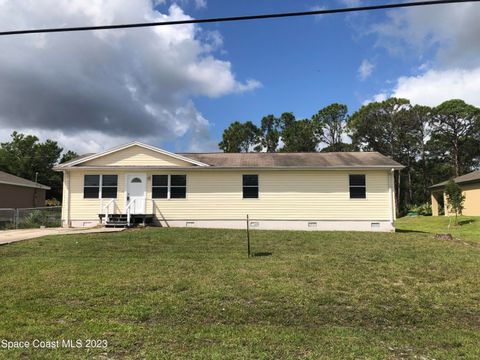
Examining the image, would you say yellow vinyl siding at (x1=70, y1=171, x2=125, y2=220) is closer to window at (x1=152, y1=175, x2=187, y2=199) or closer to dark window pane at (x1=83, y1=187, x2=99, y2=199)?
dark window pane at (x1=83, y1=187, x2=99, y2=199)

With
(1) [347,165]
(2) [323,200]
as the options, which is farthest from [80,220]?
(1) [347,165]

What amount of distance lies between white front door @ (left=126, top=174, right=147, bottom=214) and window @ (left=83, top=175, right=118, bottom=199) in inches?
24.8

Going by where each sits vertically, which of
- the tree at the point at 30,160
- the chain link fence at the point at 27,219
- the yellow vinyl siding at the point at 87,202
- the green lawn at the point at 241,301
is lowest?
the green lawn at the point at 241,301

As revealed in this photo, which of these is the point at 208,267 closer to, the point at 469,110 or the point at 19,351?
the point at 19,351

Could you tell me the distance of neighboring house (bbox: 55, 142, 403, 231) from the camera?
1744 centimetres

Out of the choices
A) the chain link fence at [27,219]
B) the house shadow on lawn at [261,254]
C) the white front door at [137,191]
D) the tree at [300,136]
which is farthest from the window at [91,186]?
the tree at [300,136]

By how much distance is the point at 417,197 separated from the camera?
148ft

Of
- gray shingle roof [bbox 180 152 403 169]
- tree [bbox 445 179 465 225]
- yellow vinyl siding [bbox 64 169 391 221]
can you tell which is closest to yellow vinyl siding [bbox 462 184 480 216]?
tree [bbox 445 179 465 225]

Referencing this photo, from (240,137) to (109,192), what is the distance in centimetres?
3058

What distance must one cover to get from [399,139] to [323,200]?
→ 3163 centimetres

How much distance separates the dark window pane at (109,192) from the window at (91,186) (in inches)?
10.5

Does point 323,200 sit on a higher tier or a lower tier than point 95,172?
lower

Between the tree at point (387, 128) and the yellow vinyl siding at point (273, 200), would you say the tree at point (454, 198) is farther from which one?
the tree at point (387, 128)

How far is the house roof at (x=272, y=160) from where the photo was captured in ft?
57.6
